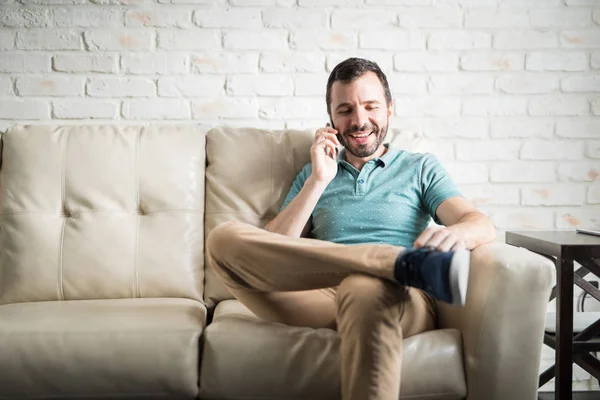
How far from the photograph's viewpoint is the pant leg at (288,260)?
4.26ft

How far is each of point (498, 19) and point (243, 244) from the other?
151cm

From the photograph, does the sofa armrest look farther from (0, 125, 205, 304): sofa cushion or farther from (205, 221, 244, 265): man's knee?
(0, 125, 205, 304): sofa cushion

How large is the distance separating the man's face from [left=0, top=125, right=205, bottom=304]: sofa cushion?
19.9 inches

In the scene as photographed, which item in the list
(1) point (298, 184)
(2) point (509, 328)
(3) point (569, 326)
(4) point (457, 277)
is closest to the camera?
(4) point (457, 277)

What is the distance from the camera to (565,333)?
1.67 metres

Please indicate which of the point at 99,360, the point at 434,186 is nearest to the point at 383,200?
the point at 434,186

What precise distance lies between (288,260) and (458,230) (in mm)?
422

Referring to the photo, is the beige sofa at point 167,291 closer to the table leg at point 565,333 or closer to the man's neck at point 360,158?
the man's neck at point 360,158

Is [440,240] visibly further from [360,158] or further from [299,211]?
[360,158]

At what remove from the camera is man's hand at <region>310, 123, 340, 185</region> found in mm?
1744

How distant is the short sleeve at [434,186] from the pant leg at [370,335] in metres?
0.46

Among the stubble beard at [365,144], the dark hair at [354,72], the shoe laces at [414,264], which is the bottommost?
the shoe laces at [414,264]

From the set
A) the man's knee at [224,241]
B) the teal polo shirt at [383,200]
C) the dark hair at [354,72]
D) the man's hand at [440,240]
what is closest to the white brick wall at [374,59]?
the dark hair at [354,72]

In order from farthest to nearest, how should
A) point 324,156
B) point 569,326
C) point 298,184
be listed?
point 298,184 → point 324,156 → point 569,326
